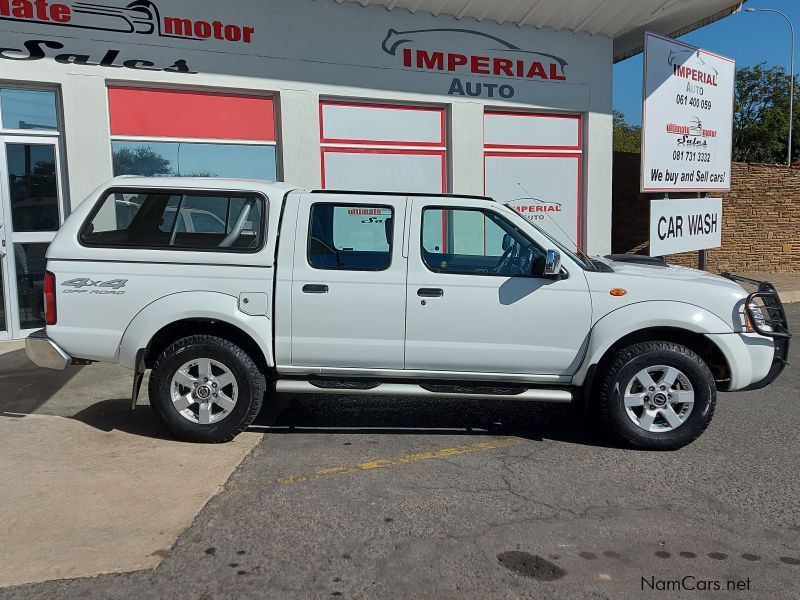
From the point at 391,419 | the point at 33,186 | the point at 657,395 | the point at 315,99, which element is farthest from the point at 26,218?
the point at 657,395

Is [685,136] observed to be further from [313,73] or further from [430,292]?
[430,292]

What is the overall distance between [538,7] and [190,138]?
6.00m

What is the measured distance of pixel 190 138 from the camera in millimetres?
9875

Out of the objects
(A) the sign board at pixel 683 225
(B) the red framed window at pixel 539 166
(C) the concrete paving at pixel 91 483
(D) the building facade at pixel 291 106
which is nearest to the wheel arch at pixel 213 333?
(C) the concrete paving at pixel 91 483

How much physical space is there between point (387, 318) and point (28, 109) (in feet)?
21.2

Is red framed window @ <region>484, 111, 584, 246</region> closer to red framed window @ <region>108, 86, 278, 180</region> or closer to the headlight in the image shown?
Result: red framed window @ <region>108, 86, 278, 180</region>

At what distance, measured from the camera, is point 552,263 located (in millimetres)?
4895

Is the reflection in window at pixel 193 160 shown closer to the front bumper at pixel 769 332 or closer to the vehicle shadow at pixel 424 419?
the vehicle shadow at pixel 424 419

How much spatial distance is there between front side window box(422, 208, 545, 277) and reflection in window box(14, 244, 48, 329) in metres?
6.09

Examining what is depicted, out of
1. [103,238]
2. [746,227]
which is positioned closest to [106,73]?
[103,238]

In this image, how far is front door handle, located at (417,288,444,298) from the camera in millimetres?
5066

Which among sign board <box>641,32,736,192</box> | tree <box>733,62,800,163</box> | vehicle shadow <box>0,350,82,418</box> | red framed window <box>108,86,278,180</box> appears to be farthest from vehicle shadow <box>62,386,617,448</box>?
tree <box>733,62,800,163</box>

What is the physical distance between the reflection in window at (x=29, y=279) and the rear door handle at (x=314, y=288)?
18.0ft

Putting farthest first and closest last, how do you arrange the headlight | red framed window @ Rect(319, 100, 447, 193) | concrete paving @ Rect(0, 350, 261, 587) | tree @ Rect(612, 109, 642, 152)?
tree @ Rect(612, 109, 642, 152) < red framed window @ Rect(319, 100, 447, 193) < the headlight < concrete paving @ Rect(0, 350, 261, 587)
